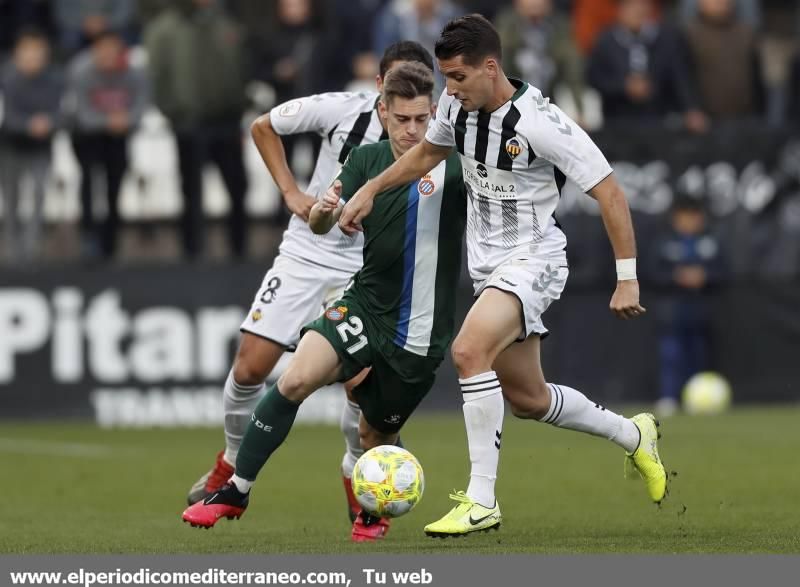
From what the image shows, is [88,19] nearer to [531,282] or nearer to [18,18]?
[18,18]

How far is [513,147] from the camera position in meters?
8.15

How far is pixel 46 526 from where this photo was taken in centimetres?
939

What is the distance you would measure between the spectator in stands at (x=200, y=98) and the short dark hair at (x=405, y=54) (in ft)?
25.3

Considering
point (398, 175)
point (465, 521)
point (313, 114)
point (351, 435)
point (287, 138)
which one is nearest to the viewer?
point (465, 521)

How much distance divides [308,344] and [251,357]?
1480mm

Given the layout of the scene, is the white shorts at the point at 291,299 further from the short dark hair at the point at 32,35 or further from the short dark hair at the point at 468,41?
the short dark hair at the point at 32,35

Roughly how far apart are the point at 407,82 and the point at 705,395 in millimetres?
9028

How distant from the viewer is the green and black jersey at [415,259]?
27.7ft

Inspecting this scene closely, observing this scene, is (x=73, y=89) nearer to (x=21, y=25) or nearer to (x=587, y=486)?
(x=21, y=25)

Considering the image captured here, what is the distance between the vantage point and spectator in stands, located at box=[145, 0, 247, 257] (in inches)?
658

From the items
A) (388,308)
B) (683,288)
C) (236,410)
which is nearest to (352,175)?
(388,308)

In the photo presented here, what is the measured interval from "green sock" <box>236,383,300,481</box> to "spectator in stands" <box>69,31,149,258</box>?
28.2 feet

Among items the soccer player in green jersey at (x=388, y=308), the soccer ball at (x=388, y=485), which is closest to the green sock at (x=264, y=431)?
the soccer player in green jersey at (x=388, y=308)

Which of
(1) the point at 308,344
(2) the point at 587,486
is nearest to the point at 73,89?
(2) the point at 587,486
